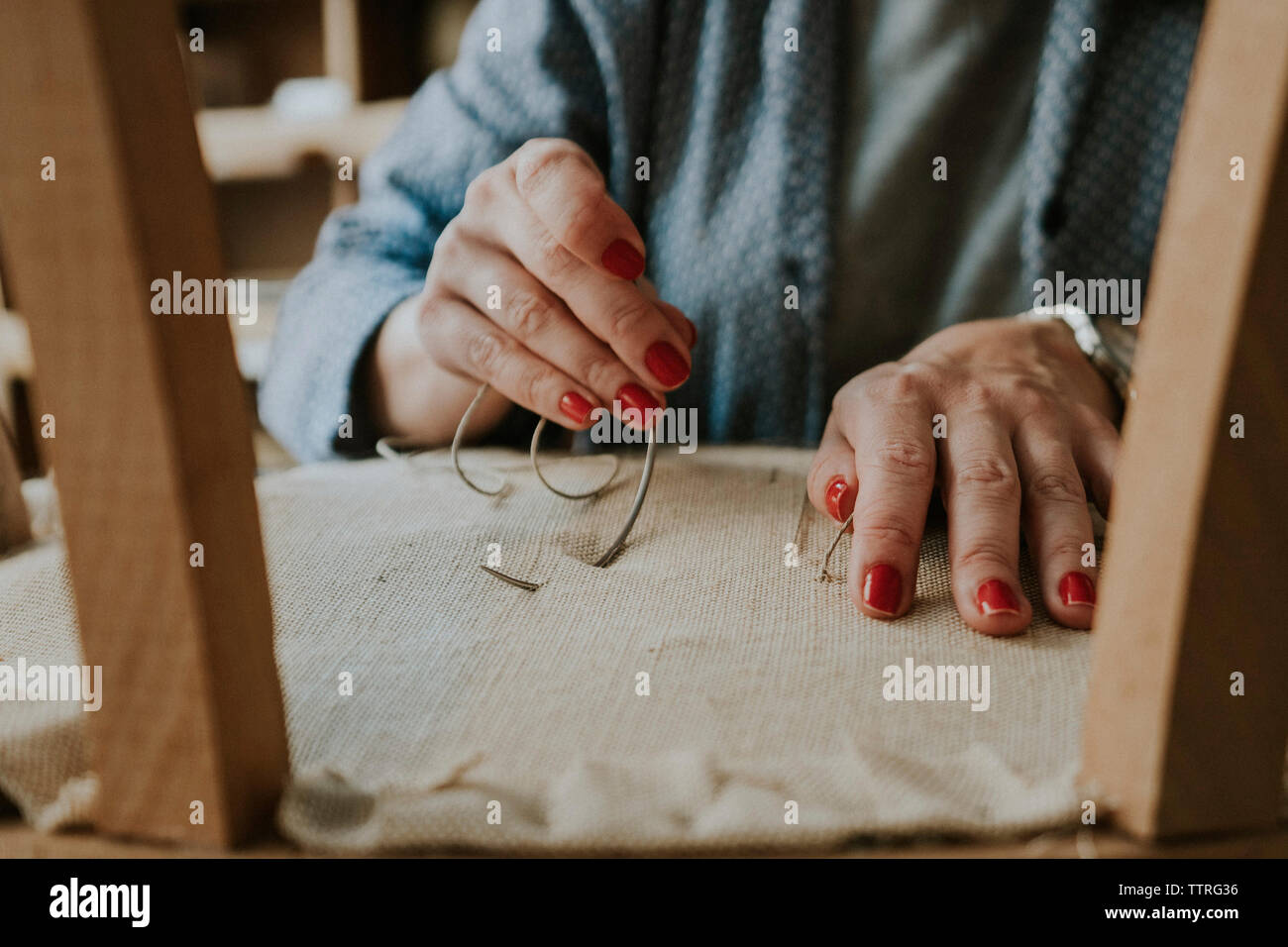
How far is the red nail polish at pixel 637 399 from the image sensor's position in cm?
41

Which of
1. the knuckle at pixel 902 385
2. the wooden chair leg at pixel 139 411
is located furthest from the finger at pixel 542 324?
the wooden chair leg at pixel 139 411

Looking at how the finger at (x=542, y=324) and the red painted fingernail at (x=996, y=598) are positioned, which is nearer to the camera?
the red painted fingernail at (x=996, y=598)

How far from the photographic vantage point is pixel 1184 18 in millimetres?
604

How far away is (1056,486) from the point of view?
348 millimetres

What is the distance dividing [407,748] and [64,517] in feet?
0.34

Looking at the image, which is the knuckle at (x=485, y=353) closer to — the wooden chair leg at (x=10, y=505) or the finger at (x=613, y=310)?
the finger at (x=613, y=310)

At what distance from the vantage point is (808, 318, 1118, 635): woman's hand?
310 millimetres

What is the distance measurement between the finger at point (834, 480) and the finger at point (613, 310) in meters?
0.07

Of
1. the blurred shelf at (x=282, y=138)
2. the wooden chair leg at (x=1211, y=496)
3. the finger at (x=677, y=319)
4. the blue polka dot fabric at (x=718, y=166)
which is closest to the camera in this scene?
the wooden chair leg at (x=1211, y=496)

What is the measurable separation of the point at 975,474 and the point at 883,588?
0.07m

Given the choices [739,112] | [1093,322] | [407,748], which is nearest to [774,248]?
[739,112]

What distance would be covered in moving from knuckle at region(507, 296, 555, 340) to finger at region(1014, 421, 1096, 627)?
0.72 ft

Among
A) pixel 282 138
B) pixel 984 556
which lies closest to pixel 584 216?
pixel 984 556
